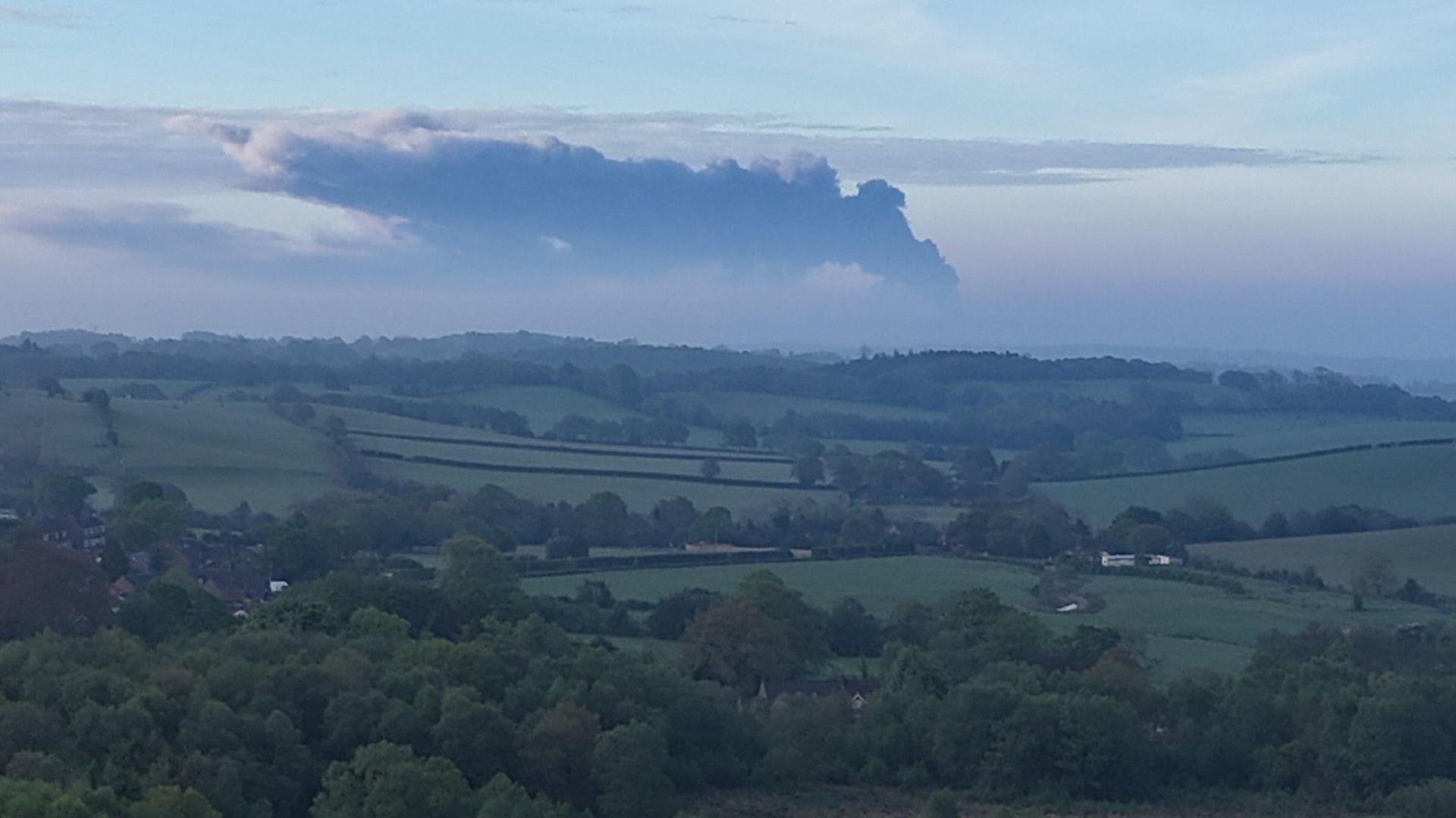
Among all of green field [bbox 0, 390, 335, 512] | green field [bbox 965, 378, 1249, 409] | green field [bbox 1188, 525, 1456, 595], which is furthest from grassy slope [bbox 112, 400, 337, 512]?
green field [bbox 965, 378, 1249, 409]

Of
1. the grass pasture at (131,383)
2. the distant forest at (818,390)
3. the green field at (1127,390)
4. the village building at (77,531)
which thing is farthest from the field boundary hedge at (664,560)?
the green field at (1127,390)

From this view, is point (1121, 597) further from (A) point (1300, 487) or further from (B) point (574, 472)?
(B) point (574, 472)

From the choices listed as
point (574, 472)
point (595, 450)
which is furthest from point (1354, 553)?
point (595, 450)

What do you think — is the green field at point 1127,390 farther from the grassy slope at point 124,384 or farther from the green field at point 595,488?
the green field at point 595,488

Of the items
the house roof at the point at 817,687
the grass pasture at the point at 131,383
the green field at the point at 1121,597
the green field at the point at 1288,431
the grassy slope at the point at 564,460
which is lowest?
the house roof at the point at 817,687

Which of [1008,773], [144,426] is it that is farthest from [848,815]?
[144,426]

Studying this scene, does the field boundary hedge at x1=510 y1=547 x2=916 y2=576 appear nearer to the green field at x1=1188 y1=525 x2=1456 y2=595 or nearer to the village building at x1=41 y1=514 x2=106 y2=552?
Result: the green field at x1=1188 y1=525 x2=1456 y2=595
